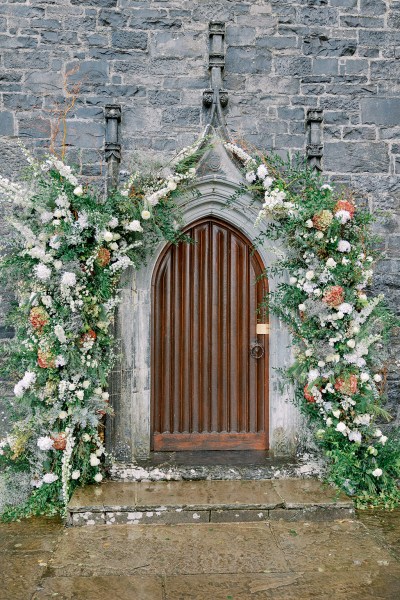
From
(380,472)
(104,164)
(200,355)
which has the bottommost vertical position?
(380,472)

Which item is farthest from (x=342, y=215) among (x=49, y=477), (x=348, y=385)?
(x=49, y=477)

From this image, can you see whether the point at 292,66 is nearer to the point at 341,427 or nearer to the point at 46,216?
the point at 46,216

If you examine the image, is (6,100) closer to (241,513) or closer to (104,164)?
(104,164)

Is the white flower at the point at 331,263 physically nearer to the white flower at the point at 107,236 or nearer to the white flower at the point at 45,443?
the white flower at the point at 107,236

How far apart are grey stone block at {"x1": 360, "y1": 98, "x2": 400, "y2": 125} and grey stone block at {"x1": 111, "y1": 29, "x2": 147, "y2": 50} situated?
2110mm

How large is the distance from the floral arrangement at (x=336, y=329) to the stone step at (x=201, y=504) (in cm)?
31

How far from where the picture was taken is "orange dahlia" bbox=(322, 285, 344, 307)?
4.73 m

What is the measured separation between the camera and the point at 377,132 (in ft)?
18.4

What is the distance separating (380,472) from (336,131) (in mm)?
3064

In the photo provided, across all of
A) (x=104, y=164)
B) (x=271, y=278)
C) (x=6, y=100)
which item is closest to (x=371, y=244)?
(x=271, y=278)

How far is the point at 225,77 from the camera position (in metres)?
5.51

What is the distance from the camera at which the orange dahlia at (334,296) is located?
4.73 metres

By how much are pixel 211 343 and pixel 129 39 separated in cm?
288

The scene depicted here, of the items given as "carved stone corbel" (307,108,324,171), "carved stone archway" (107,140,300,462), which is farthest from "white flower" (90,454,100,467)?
"carved stone corbel" (307,108,324,171)
